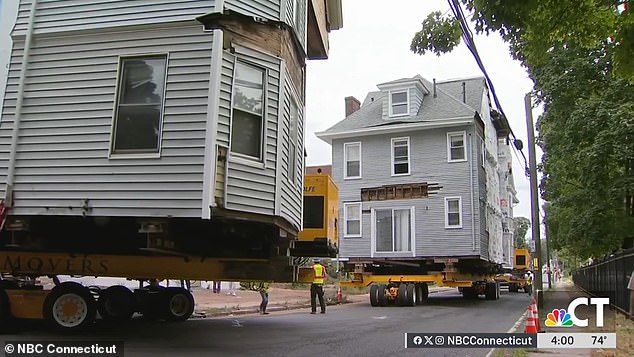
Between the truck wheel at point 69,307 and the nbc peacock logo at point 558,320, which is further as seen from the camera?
the nbc peacock logo at point 558,320

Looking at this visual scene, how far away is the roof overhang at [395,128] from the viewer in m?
24.6

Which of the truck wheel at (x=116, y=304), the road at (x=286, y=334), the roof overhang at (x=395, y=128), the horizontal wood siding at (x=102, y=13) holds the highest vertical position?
the roof overhang at (x=395, y=128)

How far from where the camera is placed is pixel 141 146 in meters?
8.65

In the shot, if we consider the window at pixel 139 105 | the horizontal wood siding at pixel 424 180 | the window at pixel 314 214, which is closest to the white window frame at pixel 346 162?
the horizontal wood siding at pixel 424 180

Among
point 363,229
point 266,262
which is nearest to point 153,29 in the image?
point 266,262

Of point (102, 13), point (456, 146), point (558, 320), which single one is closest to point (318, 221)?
point (558, 320)

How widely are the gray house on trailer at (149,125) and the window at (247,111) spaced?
0.06 feet

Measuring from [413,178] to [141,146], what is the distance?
1811cm

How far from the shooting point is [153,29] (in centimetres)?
891

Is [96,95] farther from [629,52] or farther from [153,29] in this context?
[629,52]

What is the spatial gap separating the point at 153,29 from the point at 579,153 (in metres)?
11.8

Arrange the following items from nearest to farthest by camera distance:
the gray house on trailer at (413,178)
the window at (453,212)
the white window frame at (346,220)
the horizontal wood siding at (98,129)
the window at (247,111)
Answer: the horizontal wood siding at (98,129)
the window at (247,111)
the window at (453,212)
the gray house on trailer at (413,178)
the white window frame at (346,220)

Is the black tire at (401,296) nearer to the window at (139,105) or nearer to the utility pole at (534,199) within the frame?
the utility pole at (534,199)

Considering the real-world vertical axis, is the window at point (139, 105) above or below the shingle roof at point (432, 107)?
below
